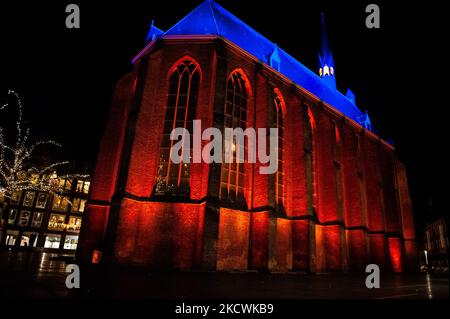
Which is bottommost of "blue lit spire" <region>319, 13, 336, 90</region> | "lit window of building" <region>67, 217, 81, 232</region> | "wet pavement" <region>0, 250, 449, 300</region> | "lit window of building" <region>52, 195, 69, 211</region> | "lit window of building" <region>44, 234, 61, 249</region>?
"wet pavement" <region>0, 250, 449, 300</region>

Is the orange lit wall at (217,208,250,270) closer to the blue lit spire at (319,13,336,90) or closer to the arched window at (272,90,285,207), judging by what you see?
the arched window at (272,90,285,207)

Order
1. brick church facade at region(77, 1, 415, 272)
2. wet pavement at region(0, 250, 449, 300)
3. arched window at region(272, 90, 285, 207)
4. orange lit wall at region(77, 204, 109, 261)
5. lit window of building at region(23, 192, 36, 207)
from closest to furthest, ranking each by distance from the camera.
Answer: wet pavement at region(0, 250, 449, 300), brick church facade at region(77, 1, 415, 272), orange lit wall at region(77, 204, 109, 261), arched window at region(272, 90, 285, 207), lit window of building at region(23, 192, 36, 207)

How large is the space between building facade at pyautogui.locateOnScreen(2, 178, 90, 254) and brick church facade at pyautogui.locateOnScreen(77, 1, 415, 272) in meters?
25.7

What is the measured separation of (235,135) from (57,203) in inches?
1245

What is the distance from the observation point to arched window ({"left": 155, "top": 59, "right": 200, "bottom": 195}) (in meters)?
13.9

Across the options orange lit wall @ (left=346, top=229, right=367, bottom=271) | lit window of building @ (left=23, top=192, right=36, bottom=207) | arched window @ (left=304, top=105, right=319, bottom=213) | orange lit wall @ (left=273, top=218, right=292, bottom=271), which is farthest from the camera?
lit window of building @ (left=23, top=192, right=36, bottom=207)

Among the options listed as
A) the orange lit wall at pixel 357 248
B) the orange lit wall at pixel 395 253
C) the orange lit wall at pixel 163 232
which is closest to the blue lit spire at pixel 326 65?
the orange lit wall at pixel 395 253

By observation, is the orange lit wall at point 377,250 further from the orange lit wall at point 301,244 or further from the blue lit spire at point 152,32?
the blue lit spire at point 152,32

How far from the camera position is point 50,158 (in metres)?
37.2

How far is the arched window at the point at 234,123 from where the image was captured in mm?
14789

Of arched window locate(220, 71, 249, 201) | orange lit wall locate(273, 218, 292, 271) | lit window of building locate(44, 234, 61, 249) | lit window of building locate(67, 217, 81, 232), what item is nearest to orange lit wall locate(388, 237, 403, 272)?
orange lit wall locate(273, 218, 292, 271)

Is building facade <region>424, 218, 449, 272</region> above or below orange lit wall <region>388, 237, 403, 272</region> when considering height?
above

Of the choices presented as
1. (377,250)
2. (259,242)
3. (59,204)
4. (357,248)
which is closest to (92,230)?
(259,242)

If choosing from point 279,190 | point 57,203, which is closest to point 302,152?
point 279,190
